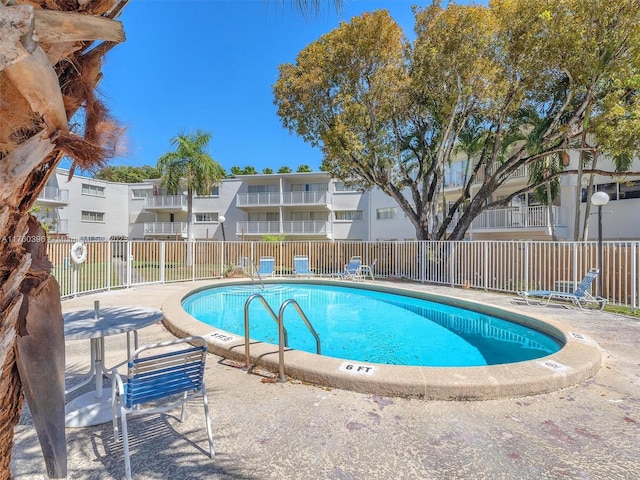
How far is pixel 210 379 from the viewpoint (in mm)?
4434

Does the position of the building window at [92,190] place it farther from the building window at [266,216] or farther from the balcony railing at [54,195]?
the building window at [266,216]

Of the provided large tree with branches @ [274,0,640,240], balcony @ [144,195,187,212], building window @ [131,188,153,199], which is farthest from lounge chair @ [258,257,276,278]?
building window @ [131,188,153,199]

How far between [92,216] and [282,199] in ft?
59.4

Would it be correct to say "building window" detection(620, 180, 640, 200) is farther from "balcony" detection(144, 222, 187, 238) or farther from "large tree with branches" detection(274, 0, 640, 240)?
"balcony" detection(144, 222, 187, 238)

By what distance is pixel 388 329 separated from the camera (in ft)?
28.9

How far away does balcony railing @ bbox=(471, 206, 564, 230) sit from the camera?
1970cm

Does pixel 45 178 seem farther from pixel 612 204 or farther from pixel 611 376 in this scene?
pixel 612 204

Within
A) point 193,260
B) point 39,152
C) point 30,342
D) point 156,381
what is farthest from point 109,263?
point 39,152

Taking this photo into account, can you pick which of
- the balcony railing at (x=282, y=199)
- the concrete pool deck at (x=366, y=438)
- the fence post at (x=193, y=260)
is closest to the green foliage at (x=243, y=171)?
the balcony railing at (x=282, y=199)

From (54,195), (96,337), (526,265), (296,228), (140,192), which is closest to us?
(96,337)

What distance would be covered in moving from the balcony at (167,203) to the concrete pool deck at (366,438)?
30239 mm

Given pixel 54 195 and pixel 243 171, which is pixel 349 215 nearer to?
pixel 243 171

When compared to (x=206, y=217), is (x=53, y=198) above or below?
above

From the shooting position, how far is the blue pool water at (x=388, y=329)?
6.83m
